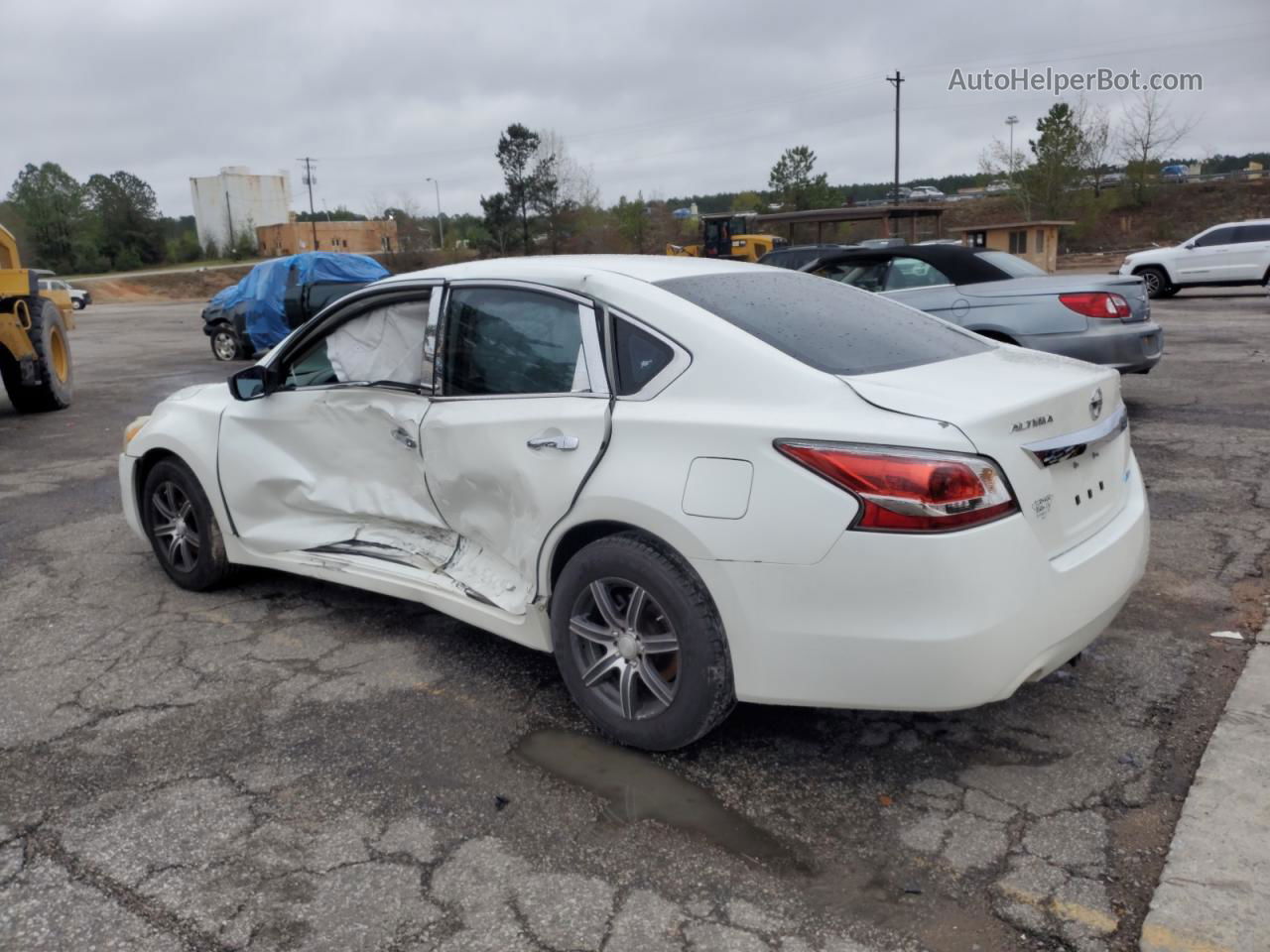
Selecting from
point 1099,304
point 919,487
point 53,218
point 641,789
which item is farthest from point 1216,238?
point 53,218

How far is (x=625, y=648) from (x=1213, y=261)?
22773 millimetres

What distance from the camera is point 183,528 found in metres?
5.15

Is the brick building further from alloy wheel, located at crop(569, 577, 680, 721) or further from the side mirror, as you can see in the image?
alloy wheel, located at crop(569, 577, 680, 721)

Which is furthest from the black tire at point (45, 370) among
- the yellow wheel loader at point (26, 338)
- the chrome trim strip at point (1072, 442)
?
the chrome trim strip at point (1072, 442)

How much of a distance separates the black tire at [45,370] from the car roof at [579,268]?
918 cm

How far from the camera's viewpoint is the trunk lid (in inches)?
116

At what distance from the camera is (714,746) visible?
3490mm

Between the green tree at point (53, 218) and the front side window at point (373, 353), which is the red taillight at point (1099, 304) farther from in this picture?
the green tree at point (53, 218)

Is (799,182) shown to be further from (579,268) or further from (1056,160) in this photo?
(579,268)

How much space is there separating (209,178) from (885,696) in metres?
111

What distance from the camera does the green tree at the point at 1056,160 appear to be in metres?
47.7

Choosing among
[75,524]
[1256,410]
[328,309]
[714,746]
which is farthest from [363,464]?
[1256,410]

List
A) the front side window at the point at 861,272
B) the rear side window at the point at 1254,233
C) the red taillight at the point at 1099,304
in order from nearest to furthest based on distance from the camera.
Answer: the red taillight at the point at 1099,304 → the front side window at the point at 861,272 → the rear side window at the point at 1254,233

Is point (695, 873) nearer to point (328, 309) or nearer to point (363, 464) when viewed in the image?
point (363, 464)
